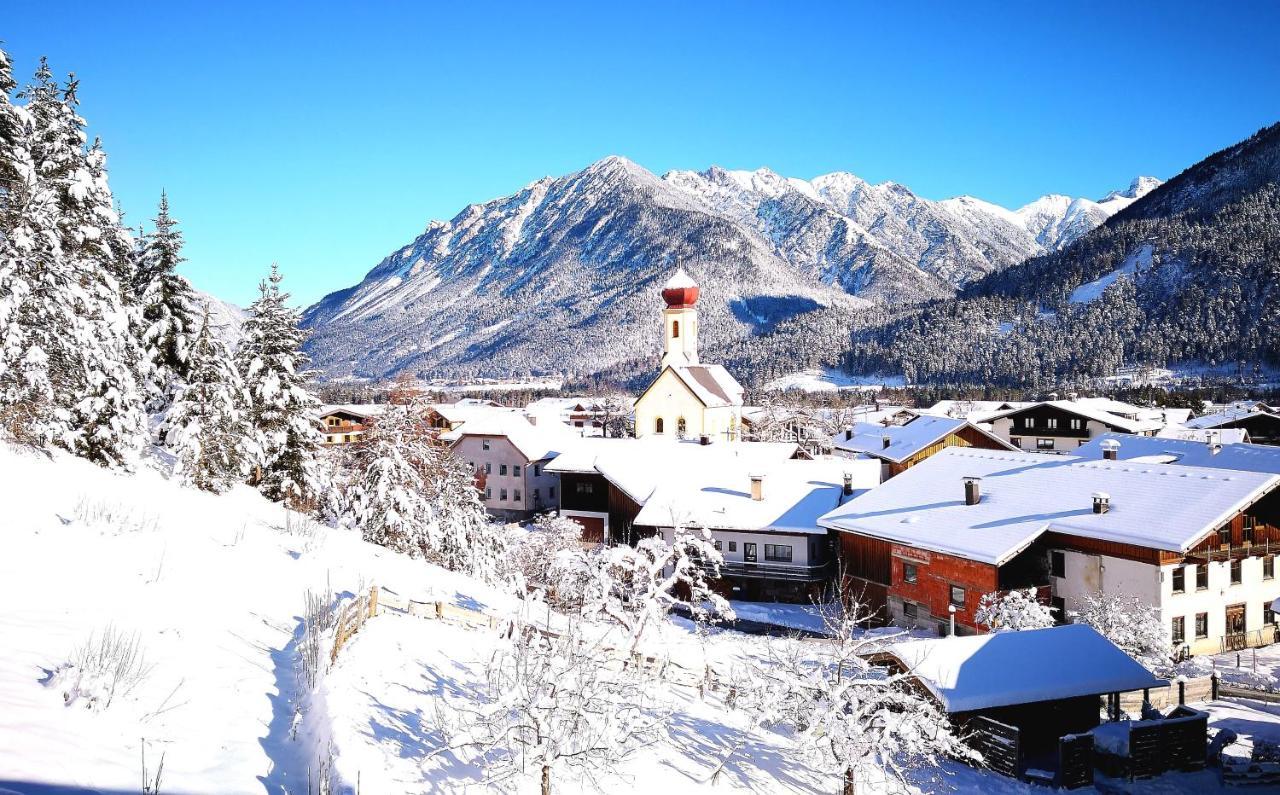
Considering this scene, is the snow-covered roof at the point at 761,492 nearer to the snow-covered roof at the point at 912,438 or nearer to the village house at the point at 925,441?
the village house at the point at 925,441

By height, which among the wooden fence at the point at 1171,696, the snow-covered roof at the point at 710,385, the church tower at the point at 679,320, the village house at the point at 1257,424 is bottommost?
the wooden fence at the point at 1171,696

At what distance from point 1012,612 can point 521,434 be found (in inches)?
1763

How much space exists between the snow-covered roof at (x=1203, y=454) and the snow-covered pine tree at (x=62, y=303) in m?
42.4

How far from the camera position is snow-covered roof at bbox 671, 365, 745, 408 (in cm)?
7181

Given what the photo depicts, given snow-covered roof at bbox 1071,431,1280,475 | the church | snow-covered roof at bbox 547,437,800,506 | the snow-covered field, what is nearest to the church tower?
the church

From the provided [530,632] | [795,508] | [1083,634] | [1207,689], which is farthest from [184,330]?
[1207,689]

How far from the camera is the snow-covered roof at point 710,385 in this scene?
236ft

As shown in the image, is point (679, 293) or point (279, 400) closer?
point (279, 400)

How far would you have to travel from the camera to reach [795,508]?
133ft

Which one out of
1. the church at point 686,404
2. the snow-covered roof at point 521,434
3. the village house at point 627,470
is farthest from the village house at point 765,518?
the church at point 686,404

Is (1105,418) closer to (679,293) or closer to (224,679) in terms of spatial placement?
(679,293)

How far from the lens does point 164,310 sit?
30.0 metres

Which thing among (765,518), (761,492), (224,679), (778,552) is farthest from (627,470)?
(224,679)

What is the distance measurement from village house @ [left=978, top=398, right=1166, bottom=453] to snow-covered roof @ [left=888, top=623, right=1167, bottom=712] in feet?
224
